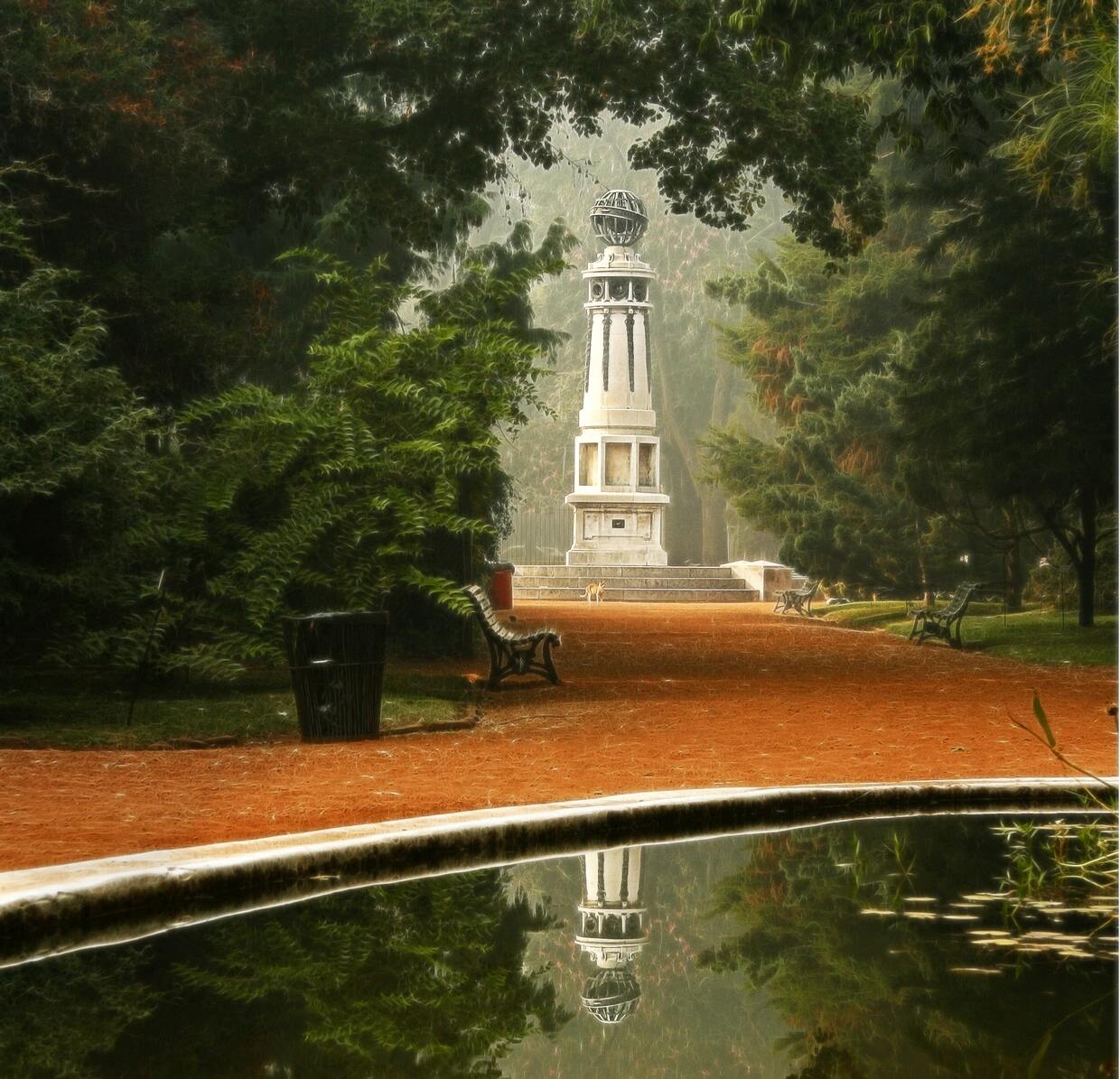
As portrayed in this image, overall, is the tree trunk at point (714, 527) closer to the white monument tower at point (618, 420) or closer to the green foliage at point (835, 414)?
the green foliage at point (835, 414)

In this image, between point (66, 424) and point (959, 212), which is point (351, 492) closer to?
point (66, 424)

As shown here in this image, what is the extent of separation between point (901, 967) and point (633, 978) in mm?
914

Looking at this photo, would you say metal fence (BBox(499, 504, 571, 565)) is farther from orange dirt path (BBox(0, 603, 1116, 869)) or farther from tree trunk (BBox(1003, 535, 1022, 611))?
orange dirt path (BBox(0, 603, 1116, 869))

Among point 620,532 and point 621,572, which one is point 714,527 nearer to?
point 620,532

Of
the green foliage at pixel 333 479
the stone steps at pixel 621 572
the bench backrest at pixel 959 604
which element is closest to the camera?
the green foliage at pixel 333 479

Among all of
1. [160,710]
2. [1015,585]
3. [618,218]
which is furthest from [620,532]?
[160,710]

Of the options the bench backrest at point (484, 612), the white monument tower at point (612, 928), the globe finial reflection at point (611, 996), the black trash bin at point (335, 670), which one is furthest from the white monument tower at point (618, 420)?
the globe finial reflection at point (611, 996)

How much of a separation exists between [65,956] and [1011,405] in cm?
1939

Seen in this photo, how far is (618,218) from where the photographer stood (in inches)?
1998

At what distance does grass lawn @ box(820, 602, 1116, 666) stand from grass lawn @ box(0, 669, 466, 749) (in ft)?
30.1

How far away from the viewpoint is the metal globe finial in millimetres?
50656

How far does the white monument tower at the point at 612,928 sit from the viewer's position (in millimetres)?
5371

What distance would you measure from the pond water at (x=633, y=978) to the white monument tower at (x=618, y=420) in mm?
42456

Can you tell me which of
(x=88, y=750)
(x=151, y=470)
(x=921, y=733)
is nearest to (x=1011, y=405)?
(x=921, y=733)
